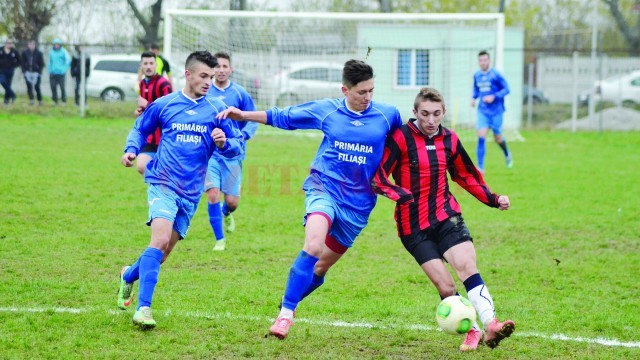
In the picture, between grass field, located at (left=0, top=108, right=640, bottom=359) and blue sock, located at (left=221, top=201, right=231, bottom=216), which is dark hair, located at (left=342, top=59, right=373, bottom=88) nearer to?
grass field, located at (left=0, top=108, right=640, bottom=359)

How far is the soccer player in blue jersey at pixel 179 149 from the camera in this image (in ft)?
20.0

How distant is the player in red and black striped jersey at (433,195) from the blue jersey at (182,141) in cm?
132

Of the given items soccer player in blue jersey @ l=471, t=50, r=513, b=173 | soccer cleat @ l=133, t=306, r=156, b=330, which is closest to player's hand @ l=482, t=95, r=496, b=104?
soccer player in blue jersey @ l=471, t=50, r=513, b=173

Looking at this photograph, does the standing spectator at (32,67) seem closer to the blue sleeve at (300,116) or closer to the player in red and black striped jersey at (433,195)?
the blue sleeve at (300,116)

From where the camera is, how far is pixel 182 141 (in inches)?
245

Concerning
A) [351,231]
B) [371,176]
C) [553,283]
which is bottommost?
[553,283]

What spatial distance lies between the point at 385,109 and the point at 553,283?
2.91 metres

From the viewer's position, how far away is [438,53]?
24.6m

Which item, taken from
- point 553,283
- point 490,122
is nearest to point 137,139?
point 553,283

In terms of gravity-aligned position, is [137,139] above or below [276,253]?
above

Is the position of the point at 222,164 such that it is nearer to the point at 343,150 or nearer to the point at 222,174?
the point at 222,174

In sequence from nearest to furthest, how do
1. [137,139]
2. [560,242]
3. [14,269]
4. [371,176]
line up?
[371,176]
[137,139]
[14,269]
[560,242]

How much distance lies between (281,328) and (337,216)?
0.89 m

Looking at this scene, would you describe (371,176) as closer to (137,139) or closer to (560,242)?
(137,139)
